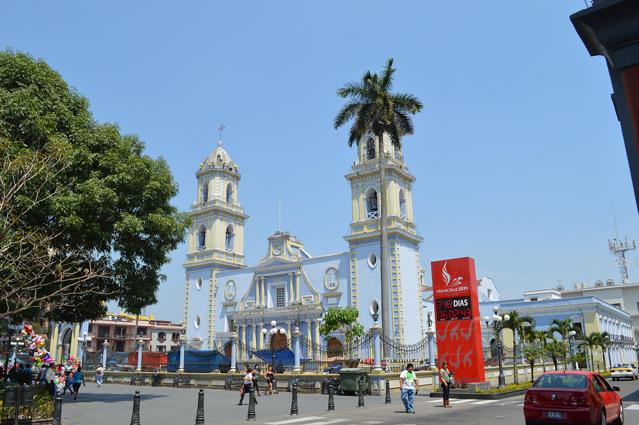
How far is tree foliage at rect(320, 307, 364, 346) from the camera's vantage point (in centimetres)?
4297

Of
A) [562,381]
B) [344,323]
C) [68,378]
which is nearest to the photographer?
[562,381]

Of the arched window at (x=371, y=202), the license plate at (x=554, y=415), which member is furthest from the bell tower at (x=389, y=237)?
the license plate at (x=554, y=415)

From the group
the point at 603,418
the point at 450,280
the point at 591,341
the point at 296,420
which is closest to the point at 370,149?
the point at 450,280

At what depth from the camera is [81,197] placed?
17.8m

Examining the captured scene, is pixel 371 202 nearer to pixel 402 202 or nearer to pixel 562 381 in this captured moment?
pixel 402 202

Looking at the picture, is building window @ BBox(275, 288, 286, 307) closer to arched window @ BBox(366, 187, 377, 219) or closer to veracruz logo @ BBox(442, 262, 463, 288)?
arched window @ BBox(366, 187, 377, 219)

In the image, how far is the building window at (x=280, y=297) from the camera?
2066 inches

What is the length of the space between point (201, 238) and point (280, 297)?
12.8 metres

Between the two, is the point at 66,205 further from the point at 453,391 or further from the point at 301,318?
the point at 301,318

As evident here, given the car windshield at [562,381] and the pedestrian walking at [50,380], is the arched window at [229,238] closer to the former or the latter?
the pedestrian walking at [50,380]

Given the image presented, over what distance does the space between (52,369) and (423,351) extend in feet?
Result: 90.3

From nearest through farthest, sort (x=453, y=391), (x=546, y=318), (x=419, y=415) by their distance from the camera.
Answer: (x=419, y=415) < (x=453, y=391) < (x=546, y=318)

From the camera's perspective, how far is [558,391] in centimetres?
1166

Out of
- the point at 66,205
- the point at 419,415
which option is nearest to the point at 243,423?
the point at 419,415
